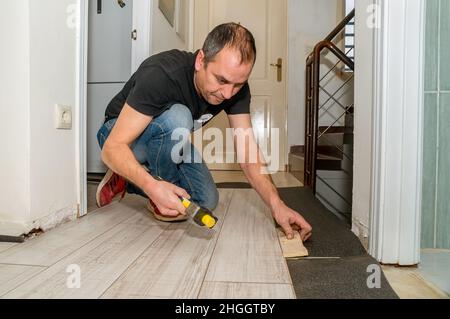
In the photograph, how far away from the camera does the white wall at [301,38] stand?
141 inches

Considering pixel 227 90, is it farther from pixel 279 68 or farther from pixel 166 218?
pixel 279 68

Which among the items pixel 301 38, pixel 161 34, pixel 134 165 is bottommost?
pixel 134 165

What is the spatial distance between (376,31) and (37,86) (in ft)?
3.57

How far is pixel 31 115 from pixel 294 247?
93cm

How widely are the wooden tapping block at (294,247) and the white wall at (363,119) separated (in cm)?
Result: 23

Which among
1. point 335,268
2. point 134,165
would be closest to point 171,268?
point 134,165

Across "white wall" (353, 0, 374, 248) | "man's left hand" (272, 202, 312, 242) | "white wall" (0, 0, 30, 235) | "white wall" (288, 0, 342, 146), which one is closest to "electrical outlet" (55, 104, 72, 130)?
"white wall" (0, 0, 30, 235)

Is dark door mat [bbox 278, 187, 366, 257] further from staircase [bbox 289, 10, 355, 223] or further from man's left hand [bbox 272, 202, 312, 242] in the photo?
staircase [bbox 289, 10, 355, 223]

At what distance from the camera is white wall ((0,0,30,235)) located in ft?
3.54

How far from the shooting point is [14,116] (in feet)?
3.60

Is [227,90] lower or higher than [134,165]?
higher

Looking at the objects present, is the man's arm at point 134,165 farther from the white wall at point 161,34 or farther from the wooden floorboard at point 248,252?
the white wall at point 161,34

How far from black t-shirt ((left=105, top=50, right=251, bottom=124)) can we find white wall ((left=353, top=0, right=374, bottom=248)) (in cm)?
42

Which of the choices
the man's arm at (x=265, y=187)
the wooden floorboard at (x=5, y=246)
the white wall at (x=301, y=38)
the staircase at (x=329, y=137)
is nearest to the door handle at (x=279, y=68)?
the white wall at (x=301, y=38)
